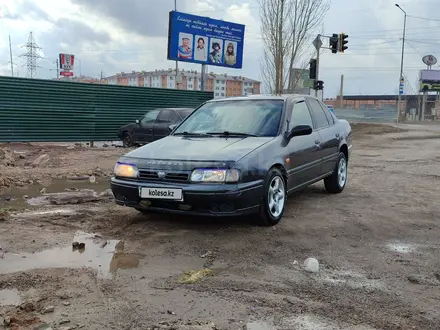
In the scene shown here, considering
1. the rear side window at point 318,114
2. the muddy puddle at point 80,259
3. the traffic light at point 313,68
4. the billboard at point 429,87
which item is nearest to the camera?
the muddy puddle at point 80,259

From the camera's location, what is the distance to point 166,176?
495cm

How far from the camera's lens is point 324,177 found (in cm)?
709

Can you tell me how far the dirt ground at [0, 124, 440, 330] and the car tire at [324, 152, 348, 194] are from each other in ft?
0.65

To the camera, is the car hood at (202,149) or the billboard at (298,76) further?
the billboard at (298,76)

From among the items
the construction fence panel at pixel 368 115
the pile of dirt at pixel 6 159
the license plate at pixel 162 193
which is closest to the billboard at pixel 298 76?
the pile of dirt at pixel 6 159

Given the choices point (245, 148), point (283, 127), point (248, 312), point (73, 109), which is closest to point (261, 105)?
point (283, 127)

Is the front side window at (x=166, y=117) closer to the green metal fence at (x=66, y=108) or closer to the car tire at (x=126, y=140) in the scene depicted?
the car tire at (x=126, y=140)

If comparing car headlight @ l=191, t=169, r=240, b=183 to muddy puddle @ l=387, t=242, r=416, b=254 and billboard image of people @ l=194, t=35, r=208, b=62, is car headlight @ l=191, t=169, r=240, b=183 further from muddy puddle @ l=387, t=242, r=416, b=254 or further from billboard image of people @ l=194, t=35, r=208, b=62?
billboard image of people @ l=194, t=35, r=208, b=62

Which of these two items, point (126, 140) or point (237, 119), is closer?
point (237, 119)

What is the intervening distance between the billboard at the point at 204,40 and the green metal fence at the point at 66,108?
331 cm

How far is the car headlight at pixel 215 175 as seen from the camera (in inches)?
189

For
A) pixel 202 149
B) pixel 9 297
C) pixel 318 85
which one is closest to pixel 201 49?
pixel 318 85

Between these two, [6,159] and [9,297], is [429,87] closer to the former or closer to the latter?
[6,159]

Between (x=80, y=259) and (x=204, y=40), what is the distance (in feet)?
61.8
